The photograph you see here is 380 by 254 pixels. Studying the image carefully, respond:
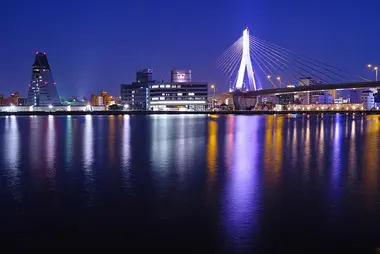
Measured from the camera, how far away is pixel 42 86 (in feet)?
388

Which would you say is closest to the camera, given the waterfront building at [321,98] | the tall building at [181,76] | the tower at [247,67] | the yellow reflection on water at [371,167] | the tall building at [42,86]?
the yellow reflection on water at [371,167]

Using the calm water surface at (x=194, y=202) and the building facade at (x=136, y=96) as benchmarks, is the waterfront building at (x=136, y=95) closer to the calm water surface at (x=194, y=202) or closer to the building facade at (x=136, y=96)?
the building facade at (x=136, y=96)

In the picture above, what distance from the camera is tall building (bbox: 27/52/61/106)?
384ft

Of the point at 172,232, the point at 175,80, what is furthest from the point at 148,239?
the point at 175,80

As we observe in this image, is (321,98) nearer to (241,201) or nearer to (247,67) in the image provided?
(247,67)

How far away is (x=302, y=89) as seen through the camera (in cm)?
5322

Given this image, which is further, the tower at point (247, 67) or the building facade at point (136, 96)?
the building facade at point (136, 96)

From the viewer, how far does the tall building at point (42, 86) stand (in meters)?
117

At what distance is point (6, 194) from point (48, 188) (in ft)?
2.83

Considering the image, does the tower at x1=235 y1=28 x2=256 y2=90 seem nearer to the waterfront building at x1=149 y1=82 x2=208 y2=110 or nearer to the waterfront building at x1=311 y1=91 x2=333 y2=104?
the waterfront building at x1=149 y1=82 x2=208 y2=110

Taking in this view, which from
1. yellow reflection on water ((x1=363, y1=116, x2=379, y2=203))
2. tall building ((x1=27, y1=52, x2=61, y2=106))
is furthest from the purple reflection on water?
tall building ((x1=27, y1=52, x2=61, y2=106))

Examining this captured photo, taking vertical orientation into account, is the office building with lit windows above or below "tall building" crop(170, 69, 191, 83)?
below

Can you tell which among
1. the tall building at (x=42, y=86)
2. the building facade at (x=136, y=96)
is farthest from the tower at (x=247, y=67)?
the tall building at (x=42, y=86)

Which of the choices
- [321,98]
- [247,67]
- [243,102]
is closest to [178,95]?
[243,102]
